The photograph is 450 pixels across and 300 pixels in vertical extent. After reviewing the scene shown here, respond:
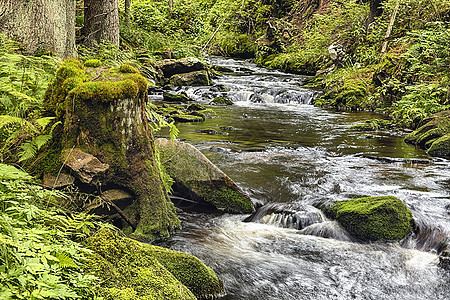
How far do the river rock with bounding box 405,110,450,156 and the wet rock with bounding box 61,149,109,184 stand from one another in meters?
8.98

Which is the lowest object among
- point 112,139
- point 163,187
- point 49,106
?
point 163,187

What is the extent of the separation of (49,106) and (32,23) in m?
1.98

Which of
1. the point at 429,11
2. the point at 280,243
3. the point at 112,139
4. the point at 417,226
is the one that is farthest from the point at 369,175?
the point at 429,11

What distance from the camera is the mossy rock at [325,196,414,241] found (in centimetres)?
559

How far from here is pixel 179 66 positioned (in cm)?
2138

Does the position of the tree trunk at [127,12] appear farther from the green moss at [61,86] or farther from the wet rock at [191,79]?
the green moss at [61,86]

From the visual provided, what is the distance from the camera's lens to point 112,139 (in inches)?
181

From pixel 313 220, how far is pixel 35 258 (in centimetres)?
480

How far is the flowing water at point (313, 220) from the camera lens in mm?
4461

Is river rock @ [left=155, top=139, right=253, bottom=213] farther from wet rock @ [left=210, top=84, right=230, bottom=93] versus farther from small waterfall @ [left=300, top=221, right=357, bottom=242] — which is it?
wet rock @ [left=210, top=84, right=230, bottom=93]

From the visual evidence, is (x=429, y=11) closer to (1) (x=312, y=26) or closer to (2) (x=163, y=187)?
(1) (x=312, y=26)

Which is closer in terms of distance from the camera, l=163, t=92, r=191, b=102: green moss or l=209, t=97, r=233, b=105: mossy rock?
l=163, t=92, r=191, b=102: green moss

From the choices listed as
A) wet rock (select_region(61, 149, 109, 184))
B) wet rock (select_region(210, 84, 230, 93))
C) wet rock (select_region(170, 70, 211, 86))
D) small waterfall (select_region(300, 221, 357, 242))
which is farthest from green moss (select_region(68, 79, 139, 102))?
wet rock (select_region(170, 70, 211, 86))

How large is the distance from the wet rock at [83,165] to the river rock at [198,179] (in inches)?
71.3
